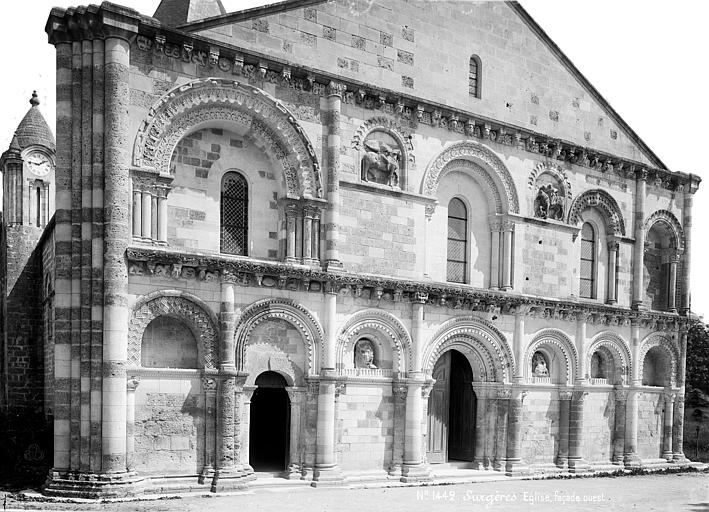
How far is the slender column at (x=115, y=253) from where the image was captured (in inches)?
601

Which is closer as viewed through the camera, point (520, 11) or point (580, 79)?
point (520, 11)

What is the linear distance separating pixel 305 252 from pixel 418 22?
7.30 metres

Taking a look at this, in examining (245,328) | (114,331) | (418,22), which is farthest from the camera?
(418,22)

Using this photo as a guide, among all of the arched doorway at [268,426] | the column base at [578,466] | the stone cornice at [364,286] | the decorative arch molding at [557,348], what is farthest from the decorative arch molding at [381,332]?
the column base at [578,466]

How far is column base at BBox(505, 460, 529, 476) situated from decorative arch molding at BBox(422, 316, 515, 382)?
227 centimetres

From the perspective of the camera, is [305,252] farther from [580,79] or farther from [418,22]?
[580,79]

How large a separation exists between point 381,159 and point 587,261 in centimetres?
870

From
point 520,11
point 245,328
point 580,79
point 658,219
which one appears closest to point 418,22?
point 520,11

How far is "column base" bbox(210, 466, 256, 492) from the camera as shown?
648 inches

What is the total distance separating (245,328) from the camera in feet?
56.8

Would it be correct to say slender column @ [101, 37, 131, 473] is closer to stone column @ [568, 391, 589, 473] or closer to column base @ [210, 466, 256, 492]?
column base @ [210, 466, 256, 492]

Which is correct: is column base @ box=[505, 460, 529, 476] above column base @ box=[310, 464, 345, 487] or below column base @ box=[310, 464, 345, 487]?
below

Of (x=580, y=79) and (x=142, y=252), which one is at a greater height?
(x=580, y=79)

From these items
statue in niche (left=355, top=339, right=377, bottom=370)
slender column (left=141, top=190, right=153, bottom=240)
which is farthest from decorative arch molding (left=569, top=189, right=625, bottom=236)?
slender column (left=141, top=190, right=153, bottom=240)
